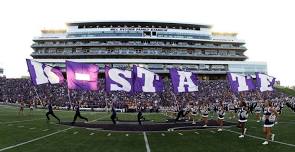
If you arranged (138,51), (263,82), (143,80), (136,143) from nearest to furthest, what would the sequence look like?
(136,143), (143,80), (263,82), (138,51)

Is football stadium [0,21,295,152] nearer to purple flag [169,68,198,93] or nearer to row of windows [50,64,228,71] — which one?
purple flag [169,68,198,93]

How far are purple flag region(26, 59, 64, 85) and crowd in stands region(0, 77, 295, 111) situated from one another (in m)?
32.5

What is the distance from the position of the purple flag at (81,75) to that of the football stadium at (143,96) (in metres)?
0.08

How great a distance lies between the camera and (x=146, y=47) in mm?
117562

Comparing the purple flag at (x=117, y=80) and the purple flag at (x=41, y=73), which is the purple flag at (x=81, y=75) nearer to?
the purple flag at (x=117, y=80)

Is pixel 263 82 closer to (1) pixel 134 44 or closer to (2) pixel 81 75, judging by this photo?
(2) pixel 81 75

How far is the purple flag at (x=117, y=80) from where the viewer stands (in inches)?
1217

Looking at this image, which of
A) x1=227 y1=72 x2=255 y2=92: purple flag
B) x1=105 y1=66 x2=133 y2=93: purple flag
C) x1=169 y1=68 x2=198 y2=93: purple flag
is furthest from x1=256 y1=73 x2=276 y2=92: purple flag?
x1=105 y1=66 x2=133 y2=93: purple flag

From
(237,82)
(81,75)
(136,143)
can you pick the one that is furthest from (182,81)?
(136,143)

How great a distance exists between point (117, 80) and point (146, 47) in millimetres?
86472

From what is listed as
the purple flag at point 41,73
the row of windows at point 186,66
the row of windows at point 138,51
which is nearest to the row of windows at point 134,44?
the row of windows at point 138,51

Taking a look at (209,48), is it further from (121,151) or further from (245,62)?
(121,151)

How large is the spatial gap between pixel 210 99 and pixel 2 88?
49692mm

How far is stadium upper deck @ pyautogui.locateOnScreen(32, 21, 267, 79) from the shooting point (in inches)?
4530
